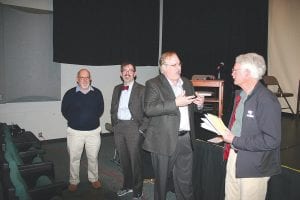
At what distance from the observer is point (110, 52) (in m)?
6.35

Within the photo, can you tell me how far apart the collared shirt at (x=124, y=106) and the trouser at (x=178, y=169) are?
880 mm

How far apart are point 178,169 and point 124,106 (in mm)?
1099

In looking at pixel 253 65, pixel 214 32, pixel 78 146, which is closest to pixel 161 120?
pixel 253 65

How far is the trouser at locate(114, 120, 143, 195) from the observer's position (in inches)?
137

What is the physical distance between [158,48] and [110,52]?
60.5 inches

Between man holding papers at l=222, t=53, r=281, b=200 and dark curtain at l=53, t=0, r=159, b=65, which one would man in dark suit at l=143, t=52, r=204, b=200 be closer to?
man holding papers at l=222, t=53, r=281, b=200

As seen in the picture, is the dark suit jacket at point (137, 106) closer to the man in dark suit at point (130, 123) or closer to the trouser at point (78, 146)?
the man in dark suit at point (130, 123)

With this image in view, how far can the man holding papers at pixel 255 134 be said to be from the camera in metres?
1.90

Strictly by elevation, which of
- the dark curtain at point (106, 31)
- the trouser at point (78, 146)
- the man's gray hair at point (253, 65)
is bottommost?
the trouser at point (78, 146)

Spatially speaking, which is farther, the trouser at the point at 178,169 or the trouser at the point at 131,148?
the trouser at the point at 131,148

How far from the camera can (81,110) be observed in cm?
365

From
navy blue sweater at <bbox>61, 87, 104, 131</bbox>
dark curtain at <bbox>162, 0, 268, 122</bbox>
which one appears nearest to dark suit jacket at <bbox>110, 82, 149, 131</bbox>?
navy blue sweater at <bbox>61, 87, 104, 131</bbox>

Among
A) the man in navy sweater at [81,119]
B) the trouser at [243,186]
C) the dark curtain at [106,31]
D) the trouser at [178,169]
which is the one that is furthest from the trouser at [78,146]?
the dark curtain at [106,31]

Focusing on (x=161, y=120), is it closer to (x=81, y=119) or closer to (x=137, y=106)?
(x=137, y=106)
